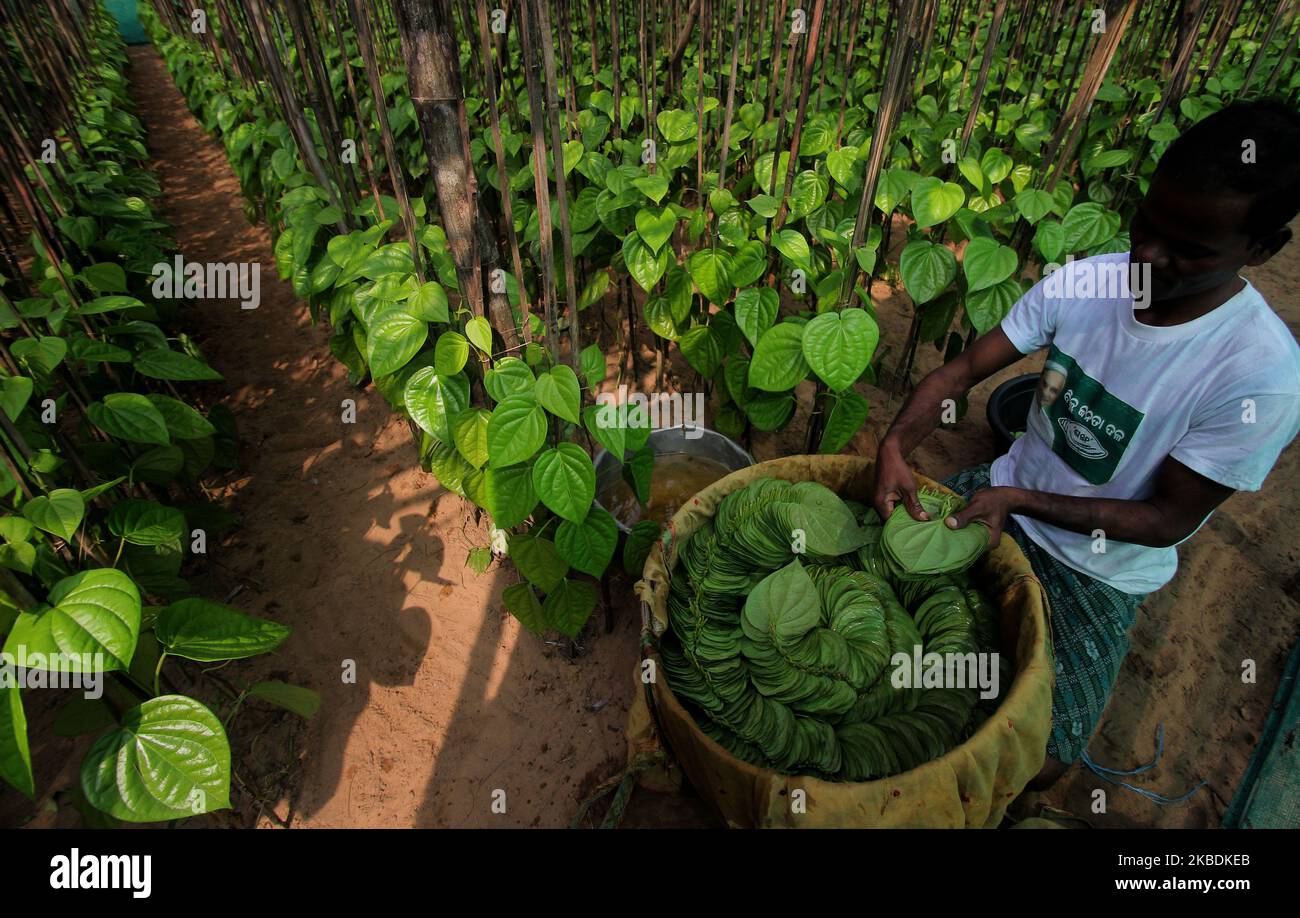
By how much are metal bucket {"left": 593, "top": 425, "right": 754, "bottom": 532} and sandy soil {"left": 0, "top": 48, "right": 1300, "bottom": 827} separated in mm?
423

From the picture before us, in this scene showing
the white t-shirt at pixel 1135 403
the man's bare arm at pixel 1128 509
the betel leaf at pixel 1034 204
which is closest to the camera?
the white t-shirt at pixel 1135 403

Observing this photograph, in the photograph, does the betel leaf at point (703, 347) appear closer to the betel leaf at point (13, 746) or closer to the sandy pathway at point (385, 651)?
the sandy pathway at point (385, 651)

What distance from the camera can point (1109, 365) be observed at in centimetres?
174

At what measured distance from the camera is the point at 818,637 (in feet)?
5.68

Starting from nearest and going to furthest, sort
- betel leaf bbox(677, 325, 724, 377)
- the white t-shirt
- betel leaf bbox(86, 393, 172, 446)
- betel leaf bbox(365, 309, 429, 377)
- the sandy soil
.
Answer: the white t-shirt < betel leaf bbox(365, 309, 429, 377) < betel leaf bbox(86, 393, 172, 446) < the sandy soil < betel leaf bbox(677, 325, 724, 377)

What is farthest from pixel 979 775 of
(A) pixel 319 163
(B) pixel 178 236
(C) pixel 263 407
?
(B) pixel 178 236

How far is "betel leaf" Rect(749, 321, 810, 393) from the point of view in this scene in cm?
217

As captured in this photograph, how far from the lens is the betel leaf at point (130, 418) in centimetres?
202

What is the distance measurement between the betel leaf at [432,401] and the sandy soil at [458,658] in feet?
3.36

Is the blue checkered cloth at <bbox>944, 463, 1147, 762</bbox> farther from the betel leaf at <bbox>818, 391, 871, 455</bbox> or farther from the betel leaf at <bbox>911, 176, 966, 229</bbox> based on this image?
the betel leaf at <bbox>911, 176, 966, 229</bbox>

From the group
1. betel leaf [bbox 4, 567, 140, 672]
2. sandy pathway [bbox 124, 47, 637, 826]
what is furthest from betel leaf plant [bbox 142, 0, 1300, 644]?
betel leaf [bbox 4, 567, 140, 672]

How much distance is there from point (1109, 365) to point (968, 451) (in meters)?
1.54

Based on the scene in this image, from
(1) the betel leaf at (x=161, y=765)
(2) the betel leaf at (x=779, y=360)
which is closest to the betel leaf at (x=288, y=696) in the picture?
(1) the betel leaf at (x=161, y=765)

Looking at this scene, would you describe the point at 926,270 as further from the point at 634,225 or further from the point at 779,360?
the point at 634,225
